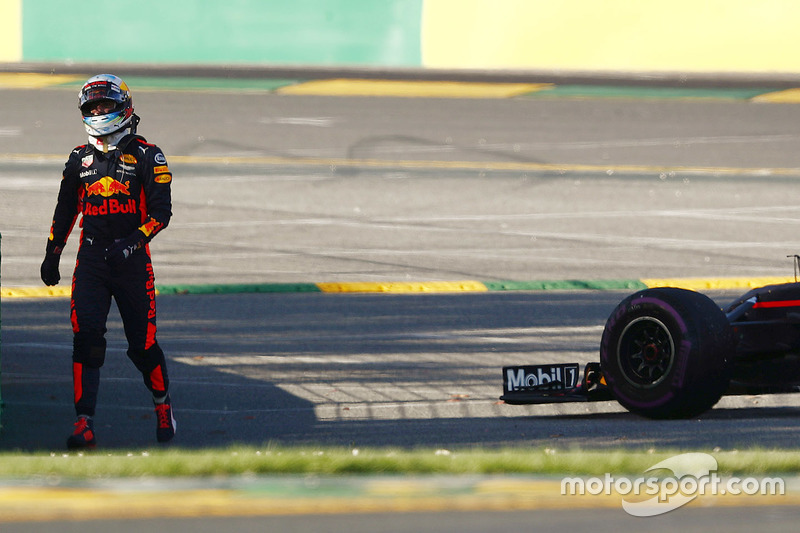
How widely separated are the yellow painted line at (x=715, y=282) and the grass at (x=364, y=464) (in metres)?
5.80

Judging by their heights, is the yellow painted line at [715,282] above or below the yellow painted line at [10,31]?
below

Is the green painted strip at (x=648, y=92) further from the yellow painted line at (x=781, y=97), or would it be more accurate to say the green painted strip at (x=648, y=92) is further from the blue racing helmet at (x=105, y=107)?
the blue racing helmet at (x=105, y=107)

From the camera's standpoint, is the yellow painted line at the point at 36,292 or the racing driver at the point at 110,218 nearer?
the racing driver at the point at 110,218

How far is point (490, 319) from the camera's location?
8703mm

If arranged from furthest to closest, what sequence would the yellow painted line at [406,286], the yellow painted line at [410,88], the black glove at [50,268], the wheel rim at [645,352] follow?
the yellow painted line at [410,88], the yellow painted line at [406,286], the black glove at [50,268], the wheel rim at [645,352]

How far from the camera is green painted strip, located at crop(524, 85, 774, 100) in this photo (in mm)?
17047

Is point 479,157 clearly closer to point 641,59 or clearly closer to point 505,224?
point 505,224

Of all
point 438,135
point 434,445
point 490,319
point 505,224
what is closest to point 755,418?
point 434,445

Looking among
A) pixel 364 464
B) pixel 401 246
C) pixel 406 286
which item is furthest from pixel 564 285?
pixel 364 464

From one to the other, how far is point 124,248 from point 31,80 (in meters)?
12.3

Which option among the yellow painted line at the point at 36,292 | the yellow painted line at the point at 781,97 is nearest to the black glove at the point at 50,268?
the yellow painted line at the point at 36,292

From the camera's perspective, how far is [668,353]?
5.76 metres

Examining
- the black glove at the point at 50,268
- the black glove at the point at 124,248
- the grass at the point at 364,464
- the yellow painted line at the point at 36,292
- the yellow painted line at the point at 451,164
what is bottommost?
the yellow painted line at the point at 36,292

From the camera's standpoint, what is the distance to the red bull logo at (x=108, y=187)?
5902 millimetres
